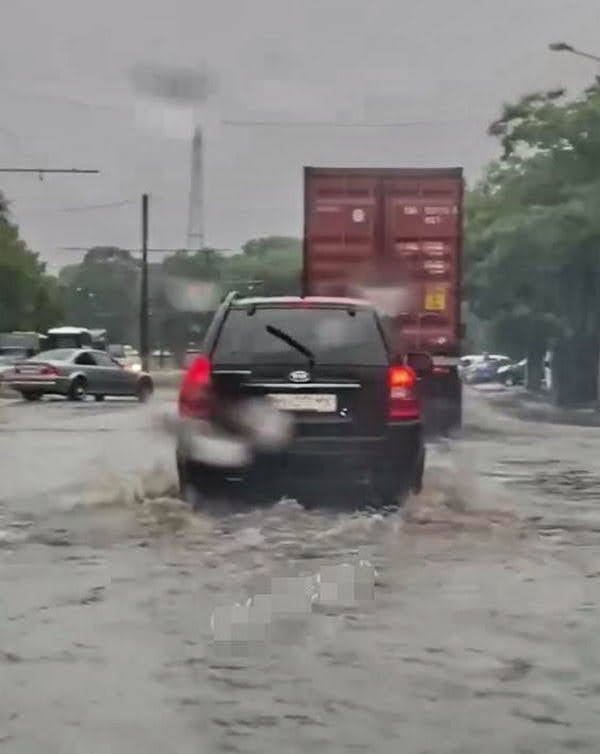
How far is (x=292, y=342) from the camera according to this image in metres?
12.7

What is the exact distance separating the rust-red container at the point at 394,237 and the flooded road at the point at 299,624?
10415 millimetres

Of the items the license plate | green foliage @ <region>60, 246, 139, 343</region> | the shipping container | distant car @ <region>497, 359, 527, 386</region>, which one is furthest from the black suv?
green foliage @ <region>60, 246, 139, 343</region>

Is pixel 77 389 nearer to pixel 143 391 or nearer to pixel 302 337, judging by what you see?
pixel 143 391

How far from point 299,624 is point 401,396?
185 inches

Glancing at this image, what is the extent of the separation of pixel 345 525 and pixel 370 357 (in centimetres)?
139

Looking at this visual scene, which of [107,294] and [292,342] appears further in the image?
[107,294]

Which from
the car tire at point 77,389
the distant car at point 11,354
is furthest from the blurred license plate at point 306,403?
the distant car at point 11,354

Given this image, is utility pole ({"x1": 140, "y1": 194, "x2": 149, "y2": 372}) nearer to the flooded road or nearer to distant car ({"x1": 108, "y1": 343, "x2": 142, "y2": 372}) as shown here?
distant car ({"x1": 108, "y1": 343, "x2": 142, "y2": 372})

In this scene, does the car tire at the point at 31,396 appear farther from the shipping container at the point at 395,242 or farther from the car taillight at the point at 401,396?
the car taillight at the point at 401,396

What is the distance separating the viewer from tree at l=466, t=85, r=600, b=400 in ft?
167

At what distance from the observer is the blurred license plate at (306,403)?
12.4m

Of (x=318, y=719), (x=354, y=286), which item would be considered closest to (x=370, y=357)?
(x=318, y=719)

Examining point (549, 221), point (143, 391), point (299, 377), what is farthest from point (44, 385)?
point (299, 377)

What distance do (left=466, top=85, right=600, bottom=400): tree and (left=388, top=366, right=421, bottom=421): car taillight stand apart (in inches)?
1477
